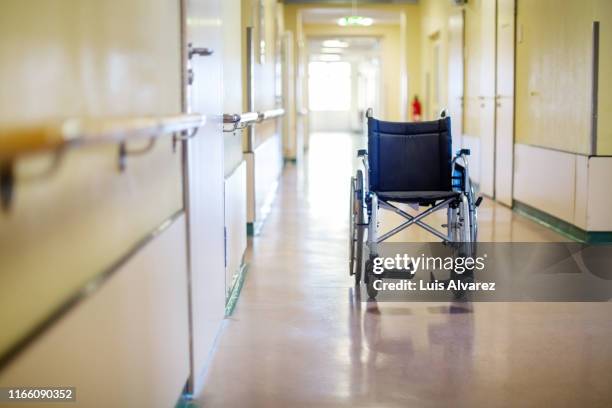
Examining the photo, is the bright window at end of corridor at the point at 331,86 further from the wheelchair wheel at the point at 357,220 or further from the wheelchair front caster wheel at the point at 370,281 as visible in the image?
the wheelchair front caster wheel at the point at 370,281

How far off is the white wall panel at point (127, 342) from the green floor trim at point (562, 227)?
417 centimetres

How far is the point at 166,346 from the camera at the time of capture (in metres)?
2.42

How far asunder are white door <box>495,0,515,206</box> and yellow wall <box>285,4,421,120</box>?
270 inches

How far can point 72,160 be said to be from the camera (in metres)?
1.59

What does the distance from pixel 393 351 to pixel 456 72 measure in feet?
28.1

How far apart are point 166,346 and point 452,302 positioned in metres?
2.35

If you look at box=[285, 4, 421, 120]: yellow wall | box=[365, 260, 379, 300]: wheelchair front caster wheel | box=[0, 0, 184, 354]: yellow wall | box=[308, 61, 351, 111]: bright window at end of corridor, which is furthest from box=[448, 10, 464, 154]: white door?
box=[308, 61, 351, 111]: bright window at end of corridor

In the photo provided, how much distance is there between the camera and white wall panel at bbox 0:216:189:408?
138 cm

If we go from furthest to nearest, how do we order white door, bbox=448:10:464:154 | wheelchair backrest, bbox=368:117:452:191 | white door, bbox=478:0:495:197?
white door, bbox=448:10:464:154
white door, bbox=478:0:495:197
wheelchair backrest, bbox=368:117:452:191

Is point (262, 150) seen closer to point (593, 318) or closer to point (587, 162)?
point (587, 162)

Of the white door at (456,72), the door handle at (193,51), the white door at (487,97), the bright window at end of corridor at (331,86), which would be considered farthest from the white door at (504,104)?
the bright window at end of corridor at (331,86)

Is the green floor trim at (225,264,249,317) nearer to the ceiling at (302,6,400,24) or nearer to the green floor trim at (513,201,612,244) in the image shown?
the green floor trim at (513,201,612,244)

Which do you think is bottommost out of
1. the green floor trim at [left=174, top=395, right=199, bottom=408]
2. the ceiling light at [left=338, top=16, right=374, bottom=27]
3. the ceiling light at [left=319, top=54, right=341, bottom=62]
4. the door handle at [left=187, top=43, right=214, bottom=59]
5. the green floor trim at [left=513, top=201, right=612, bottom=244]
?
the green floor trim at [left=174, top=395, right=199, bottom=408]

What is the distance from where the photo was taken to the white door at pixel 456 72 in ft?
36.8
